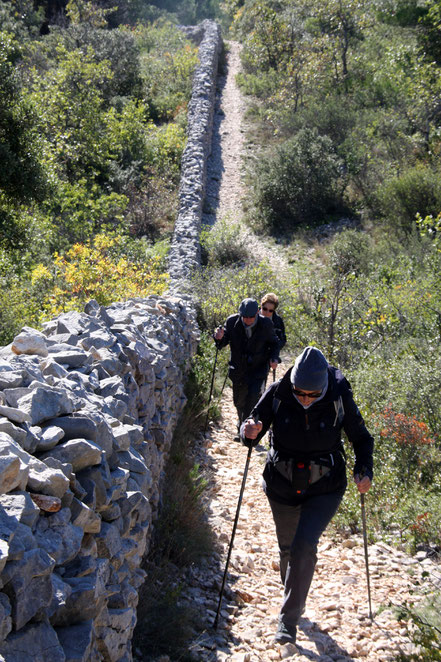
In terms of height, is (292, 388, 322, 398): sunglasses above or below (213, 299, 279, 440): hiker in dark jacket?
above

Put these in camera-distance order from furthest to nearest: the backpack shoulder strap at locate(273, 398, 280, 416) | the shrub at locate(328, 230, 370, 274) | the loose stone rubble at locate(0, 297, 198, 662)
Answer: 1. the shrub at locate(328, 230, 370, 274)
2. the backpack shoulder strap at locate(273, 398, 280, 416)
3. the loose stone rubble at locate(0, 297, 198, 662)

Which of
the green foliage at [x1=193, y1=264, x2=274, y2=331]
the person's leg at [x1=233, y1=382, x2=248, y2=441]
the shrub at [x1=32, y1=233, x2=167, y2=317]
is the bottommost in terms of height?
the green foliage at [x1=193, y1=264, x2=274, y2=331]

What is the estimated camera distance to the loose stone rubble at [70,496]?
2.22 m

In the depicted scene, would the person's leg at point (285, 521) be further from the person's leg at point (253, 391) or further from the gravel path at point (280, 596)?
the person's leg at point (253, 391)

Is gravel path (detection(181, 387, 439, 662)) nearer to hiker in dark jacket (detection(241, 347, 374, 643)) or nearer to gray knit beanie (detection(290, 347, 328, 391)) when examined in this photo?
hiker in dark jacket (detection(241, 347, 374, 643))

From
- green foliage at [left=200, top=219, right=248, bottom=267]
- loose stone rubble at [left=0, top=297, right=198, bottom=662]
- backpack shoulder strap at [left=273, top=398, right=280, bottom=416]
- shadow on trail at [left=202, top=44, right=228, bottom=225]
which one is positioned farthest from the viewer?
shadow on trail at [left=202, top=44, right=228, bottom=225]

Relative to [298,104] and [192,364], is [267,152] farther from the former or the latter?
[192,364]

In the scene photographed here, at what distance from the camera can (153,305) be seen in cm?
819

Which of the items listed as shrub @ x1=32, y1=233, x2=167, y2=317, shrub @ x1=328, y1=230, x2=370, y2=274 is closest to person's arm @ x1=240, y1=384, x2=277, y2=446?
shrub @ x1=32, y1=233, x2=167, y2=317

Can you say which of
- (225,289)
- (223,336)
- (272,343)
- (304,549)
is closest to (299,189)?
(225,289)

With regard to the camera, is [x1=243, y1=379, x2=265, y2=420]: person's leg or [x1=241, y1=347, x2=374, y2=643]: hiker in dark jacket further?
[x1=243, y1=379, x2=265, y2=420]: person's leg

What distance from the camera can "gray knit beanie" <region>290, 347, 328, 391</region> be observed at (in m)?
4.06

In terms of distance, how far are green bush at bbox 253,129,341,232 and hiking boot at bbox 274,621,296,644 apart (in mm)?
15668

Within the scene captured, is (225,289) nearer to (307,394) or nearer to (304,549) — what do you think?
(307,394)
